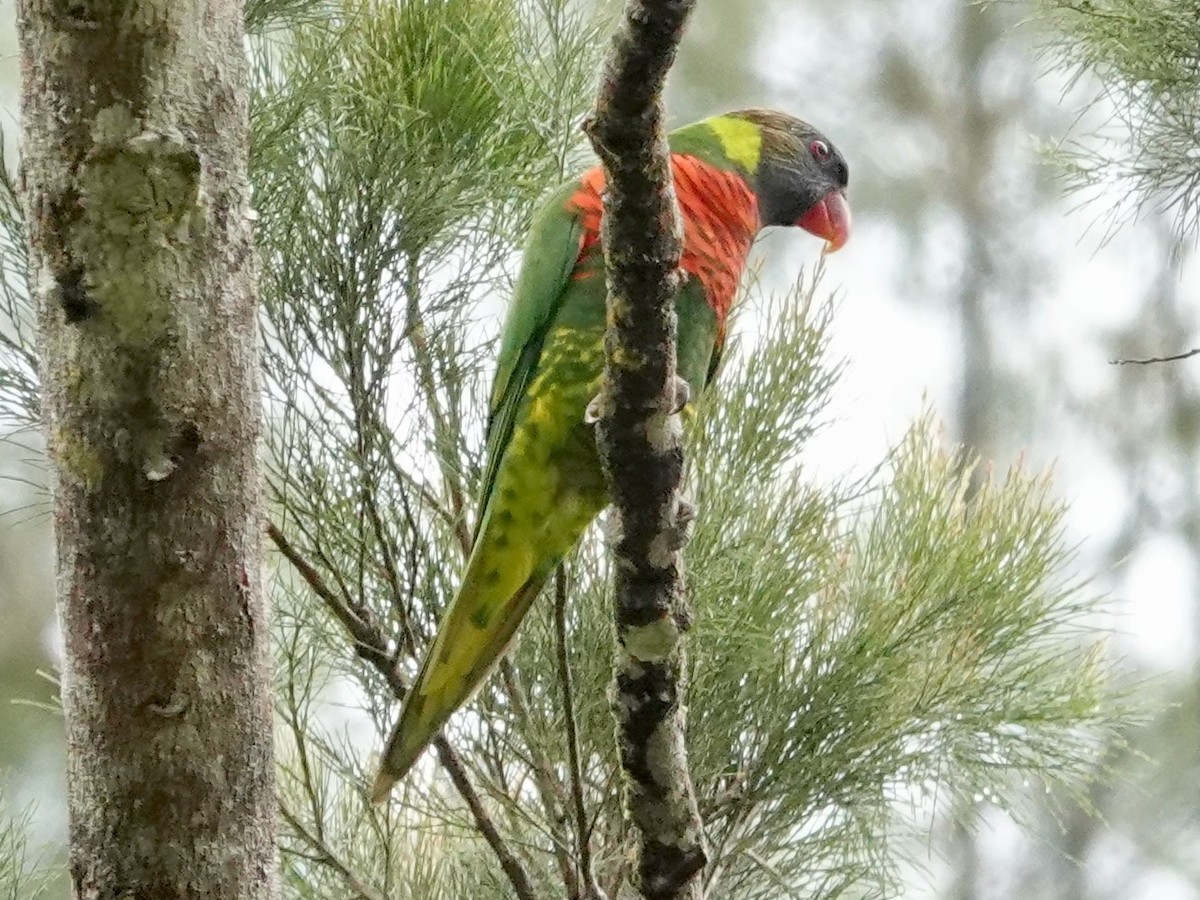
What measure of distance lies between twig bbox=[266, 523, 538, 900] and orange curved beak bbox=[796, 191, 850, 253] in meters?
0.84

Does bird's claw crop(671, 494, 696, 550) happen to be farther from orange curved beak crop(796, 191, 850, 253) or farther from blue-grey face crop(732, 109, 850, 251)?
orange curved beak crop(796, 191, 850, 253)

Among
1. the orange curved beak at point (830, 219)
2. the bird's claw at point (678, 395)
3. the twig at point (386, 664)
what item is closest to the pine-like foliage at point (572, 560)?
the twig at point (386, 664)

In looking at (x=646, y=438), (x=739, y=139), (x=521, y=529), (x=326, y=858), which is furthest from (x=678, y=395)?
(x=739, y=139)

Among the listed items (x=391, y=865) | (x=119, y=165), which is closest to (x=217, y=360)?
(x=119, y=165)

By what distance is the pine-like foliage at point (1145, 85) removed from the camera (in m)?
1.22

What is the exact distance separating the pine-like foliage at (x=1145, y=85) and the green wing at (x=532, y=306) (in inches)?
21.1

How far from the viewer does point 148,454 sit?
28.4 inches

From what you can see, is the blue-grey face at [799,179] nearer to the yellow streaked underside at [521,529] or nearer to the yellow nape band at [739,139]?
the yellow nape band at [739,139]

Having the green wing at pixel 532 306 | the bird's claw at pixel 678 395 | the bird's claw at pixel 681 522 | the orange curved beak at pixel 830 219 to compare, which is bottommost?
the bird's claw at pixel 681 522

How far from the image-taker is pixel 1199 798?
6.98 ft

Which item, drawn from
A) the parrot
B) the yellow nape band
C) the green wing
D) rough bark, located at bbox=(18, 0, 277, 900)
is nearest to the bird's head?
the yellow nape band

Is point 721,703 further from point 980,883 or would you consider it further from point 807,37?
point 807,37

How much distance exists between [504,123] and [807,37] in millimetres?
1294

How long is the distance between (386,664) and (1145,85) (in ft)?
3.13
